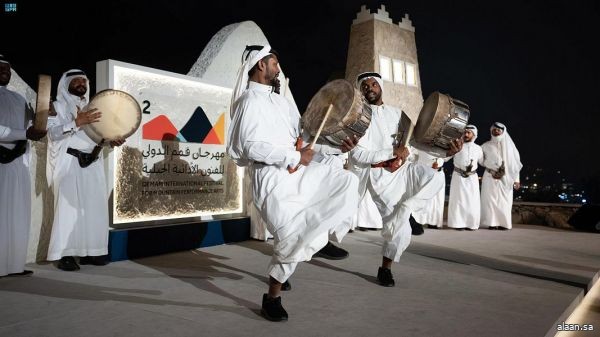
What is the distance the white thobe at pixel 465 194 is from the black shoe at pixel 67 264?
19.8 feet

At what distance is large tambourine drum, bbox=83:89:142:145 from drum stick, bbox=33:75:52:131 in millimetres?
496

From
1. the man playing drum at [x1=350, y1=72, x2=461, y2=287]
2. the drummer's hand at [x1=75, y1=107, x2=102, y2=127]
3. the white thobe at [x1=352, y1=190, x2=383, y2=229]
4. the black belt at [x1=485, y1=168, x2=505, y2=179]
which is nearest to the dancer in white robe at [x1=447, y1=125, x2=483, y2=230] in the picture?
the black belt at [x1=485, y1=168, x2=505, y2=179]

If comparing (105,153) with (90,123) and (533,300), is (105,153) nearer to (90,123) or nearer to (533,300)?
(90,123)

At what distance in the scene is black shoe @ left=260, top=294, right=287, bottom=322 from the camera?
9.14ft

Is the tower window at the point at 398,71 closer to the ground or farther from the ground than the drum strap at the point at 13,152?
farther from the ground

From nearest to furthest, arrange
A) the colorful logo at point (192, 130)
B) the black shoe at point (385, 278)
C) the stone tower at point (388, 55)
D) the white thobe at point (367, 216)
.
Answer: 1. the black shoe at point (385, 278)
2. the colorful logo at point (192, 130)
3. the white thobe at point (367, 216)
4. the stone tower at point (388, 55)

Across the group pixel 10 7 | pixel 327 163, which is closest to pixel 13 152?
pixel 327 163

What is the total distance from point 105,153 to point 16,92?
3.18ft

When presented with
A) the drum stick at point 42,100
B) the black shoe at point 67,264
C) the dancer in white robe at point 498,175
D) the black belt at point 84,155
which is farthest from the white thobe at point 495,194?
the drum stick at point 42,100

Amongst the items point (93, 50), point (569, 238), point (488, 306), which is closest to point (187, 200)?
point (488, 306)

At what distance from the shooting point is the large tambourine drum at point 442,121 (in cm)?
372

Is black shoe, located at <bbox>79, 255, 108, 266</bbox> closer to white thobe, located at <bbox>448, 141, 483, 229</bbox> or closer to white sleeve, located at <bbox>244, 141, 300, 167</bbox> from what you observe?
white sleeve, located at <bbox>244, 141, 300, 167</bbox>

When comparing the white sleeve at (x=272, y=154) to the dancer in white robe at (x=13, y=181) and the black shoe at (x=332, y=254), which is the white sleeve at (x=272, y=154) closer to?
the dancer in white robe at (x=13, y=181)

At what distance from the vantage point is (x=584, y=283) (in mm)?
3938
